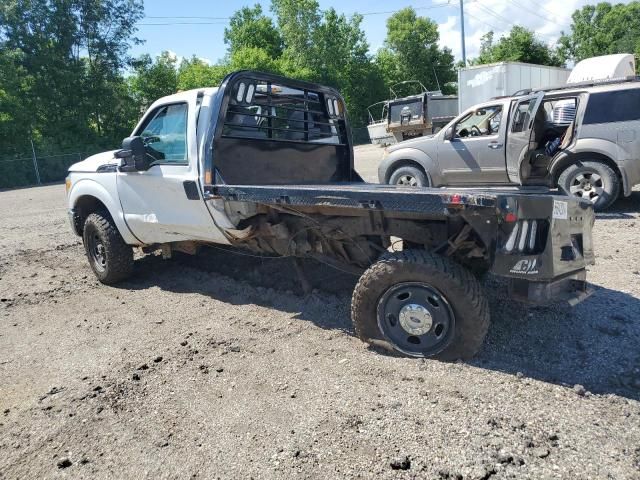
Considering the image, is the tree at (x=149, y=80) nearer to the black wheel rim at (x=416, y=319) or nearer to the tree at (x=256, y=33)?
the tree at (x=256, y=33)

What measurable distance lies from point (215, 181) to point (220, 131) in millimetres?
464

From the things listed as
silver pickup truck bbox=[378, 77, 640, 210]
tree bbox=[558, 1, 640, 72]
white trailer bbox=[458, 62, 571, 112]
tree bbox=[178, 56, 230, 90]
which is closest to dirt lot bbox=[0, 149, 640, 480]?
silver pickup truck bbox=[378, 77, 640, 210]

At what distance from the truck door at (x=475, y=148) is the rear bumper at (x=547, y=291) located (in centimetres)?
516

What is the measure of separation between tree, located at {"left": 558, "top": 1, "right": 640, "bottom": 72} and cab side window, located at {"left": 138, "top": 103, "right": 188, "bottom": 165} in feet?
193

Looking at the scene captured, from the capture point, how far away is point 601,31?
56.9 m

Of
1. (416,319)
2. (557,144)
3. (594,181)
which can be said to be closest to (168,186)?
(416,319)

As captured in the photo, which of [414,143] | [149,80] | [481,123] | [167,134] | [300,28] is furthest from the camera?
[300,28]

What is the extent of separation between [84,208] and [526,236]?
5.20 metres

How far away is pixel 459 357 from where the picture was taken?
11.4 feet

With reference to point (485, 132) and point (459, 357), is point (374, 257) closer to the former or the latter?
point (459, 357)

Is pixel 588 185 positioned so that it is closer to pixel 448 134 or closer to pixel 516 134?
pixel 516 134

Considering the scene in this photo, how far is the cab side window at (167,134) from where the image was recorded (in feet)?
16.2

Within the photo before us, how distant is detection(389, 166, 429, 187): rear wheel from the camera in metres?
9.53

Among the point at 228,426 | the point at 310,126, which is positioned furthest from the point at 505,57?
the point at 228,426
